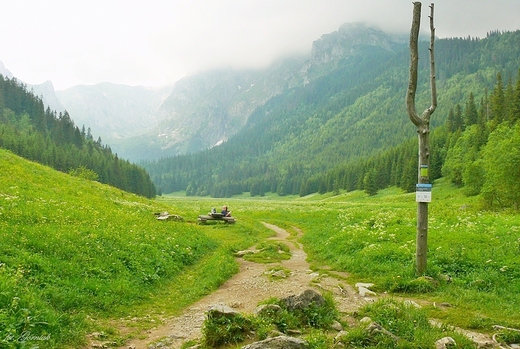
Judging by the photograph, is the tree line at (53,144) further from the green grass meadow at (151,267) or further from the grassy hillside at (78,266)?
the green grass meadow at (151,267)

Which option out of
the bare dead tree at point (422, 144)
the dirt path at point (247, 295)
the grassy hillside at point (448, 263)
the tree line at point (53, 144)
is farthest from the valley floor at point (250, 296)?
the tree line at point (53, 144)

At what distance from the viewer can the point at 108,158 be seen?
152 m

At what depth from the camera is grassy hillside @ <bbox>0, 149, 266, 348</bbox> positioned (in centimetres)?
893

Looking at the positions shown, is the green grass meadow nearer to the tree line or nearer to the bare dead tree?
the bare dead tree

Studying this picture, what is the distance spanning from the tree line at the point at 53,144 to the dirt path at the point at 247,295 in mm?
76474

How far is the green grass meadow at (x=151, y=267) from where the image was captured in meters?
9.80

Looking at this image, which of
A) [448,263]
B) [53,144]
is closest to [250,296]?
[448,263]

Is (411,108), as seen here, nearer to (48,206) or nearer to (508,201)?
(48,206)

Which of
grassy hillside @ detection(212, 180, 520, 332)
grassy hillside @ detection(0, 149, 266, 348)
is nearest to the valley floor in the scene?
grassy hillside @ detection(0, 149, 266, 348)

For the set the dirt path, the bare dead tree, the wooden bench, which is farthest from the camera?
the wooden bench

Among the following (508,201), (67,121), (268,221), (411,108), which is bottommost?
(268,221)

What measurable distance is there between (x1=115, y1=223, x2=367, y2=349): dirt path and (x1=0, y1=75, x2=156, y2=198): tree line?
76474 millimetres

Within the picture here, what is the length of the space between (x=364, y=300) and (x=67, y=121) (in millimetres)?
193780

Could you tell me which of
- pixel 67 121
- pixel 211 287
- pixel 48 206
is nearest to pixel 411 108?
pixel 211 287
